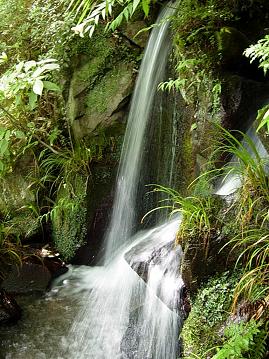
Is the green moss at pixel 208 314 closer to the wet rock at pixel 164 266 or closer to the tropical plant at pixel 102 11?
the wet rock at pixel 164 266

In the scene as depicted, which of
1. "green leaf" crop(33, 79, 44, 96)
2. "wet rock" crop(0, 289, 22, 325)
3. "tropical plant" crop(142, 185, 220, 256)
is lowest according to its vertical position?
"wet rock" crop(0, 289, 22, 325)

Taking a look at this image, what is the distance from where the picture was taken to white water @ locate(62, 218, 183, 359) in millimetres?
3129

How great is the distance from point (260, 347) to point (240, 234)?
77 centimetres

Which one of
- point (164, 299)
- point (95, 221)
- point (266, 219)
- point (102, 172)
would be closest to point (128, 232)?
point (95, 221)

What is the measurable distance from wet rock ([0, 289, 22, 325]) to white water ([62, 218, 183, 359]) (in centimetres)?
58

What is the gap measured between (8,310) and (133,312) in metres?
1.30

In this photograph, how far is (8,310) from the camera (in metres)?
4.15

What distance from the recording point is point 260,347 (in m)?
2.40

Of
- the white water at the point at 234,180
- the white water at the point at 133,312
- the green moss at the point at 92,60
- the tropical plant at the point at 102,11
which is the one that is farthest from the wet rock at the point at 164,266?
the green moss at the point at 92,60

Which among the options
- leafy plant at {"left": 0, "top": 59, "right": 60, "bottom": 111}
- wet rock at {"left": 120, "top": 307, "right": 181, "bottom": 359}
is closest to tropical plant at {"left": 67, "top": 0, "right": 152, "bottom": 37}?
leafy plant at {"left": 0, "top": 59, "right": 60, "bottom": 111}

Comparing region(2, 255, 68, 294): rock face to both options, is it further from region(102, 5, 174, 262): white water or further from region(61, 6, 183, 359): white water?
region(102, 5, 174, 262): white water

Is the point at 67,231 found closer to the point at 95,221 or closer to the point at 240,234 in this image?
the point at 95,221

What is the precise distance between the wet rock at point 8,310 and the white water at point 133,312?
58cm

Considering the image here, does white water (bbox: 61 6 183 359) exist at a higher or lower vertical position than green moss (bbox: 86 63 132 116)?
lower
